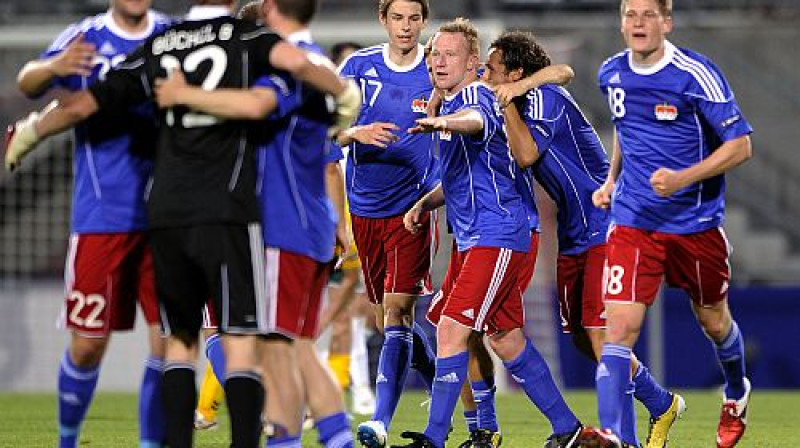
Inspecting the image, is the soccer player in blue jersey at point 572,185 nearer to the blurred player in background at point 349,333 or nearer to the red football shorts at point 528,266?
the red football shorts at point 528,266

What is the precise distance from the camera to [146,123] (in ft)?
22.1

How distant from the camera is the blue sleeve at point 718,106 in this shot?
23.8 feet

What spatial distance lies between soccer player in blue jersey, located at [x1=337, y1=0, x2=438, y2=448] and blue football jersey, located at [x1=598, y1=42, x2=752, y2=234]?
5.58 ft

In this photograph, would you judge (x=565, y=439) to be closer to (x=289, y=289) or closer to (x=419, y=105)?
(x=419, y=105)

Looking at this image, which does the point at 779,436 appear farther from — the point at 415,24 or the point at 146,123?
the point at 146,123

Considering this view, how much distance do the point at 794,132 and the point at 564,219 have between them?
13657 millimetres

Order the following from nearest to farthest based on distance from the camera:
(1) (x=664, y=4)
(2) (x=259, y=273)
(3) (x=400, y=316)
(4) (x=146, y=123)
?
(2) (x=259, y=273) < (4) (x=146, y=123) < (1) (x=664, y=4) < (3) (x=400, y=316)

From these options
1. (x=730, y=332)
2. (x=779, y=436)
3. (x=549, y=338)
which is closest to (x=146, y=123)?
(x=730, y=332)

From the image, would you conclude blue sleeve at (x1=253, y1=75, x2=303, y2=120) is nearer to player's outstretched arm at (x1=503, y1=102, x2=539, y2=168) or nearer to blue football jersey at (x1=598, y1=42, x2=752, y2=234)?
blue football jersey at (x1=598, y1=42, x2=752, y2=234)

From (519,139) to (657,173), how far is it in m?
1.03

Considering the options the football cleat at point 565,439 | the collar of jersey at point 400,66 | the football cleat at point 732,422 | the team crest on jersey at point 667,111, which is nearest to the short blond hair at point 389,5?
the collar of jersey at point 400,66

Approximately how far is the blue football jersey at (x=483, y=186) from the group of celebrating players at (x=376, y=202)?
0.01 metres

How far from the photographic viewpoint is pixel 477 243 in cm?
779

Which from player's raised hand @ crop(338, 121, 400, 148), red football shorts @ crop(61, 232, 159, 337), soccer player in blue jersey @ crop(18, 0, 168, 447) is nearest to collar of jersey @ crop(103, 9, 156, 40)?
soccer player in blue jersey @ crop(18, 0, 168, 447)
